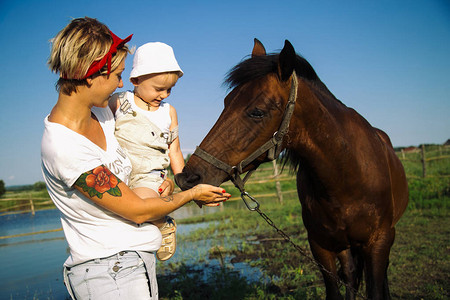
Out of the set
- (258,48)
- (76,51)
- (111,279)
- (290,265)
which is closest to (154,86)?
(76,51)

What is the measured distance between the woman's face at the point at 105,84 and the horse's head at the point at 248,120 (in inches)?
26.1

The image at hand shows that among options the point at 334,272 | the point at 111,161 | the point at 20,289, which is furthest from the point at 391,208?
the point at 20,289

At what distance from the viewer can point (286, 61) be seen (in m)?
2.02

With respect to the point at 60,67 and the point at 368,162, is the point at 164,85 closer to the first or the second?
the point at 60,67

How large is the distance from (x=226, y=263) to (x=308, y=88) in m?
4.46

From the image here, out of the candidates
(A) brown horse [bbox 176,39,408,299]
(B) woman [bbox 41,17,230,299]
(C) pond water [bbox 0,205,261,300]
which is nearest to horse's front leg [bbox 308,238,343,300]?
(A) brown horse [bbox 176,39,408,299]

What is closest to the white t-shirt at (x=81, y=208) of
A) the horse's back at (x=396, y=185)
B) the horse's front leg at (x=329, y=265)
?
the horse's front leg at (x=329, y=265)

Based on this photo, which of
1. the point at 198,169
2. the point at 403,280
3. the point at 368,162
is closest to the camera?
the point at 198,169

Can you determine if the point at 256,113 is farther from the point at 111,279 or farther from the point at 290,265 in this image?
the point at 290,265

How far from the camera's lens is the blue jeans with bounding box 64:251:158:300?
1463 millimetres

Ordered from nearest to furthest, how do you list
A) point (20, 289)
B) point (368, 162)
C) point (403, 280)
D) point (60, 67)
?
point (60, 67) → point (368, 162) → point (403, 280) → point (20, 289)

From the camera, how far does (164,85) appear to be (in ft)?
6.88

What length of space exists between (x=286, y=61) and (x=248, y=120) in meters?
0.47

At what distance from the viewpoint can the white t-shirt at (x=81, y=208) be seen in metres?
1.40
